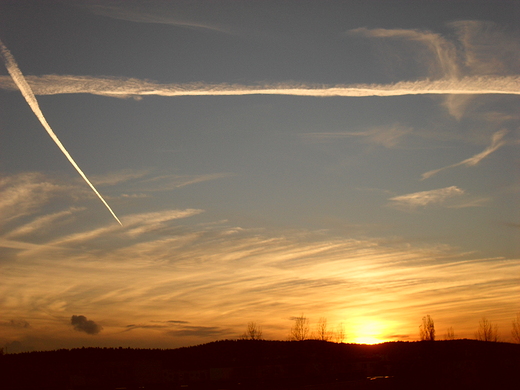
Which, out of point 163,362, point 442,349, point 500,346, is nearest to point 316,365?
point 163,362

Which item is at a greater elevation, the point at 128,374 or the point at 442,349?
the point at 442,349

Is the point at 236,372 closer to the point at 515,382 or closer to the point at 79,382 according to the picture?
the point at 79,382

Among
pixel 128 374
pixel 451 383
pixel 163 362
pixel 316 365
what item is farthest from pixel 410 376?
pixel 163 362

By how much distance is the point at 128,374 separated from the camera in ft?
226

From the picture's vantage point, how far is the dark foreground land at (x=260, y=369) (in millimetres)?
57188

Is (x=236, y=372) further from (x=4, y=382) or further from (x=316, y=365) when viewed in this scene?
(x=4, y=382)

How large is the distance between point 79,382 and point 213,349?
60314 millimetres

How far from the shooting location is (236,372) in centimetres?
7494

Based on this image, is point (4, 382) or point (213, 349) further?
point (213, 349)

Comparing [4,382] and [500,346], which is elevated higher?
[500,346]

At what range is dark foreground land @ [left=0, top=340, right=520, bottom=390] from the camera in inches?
2251

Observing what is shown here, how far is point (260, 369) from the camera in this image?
77375 millimetres

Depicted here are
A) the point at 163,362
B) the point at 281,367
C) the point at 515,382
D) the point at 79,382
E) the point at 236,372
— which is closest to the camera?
the point at 515,382

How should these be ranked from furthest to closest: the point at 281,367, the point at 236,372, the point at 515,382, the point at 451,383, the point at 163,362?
the point at 163,362 < the point at 281,367 < the point at 236,372 < the point at 515,382 < the point at 451,383
